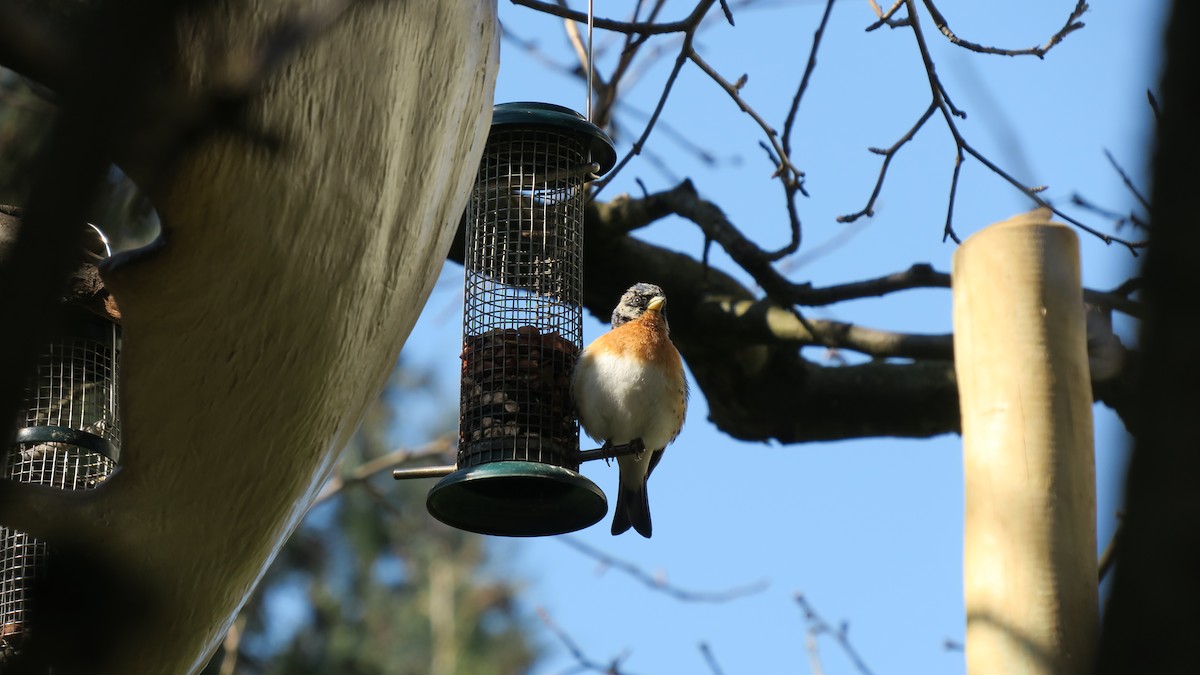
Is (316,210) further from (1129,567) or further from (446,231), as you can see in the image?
(1129,567)

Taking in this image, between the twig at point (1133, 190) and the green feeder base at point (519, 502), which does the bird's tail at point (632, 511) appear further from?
the twig at point (1133, 190)

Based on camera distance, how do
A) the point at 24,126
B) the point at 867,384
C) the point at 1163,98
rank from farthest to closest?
the point at 867,384
the point at 24,126
the point at 1163,98

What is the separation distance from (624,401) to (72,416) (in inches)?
71.2

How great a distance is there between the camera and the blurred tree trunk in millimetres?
606

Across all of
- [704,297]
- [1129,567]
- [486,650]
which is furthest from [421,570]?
[1129,567]

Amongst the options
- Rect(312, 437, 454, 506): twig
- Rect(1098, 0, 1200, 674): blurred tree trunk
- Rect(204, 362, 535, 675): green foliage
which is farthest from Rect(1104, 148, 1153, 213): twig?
Rect(204, 362, 535, 675): green foliage

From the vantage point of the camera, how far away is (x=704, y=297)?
5133mm

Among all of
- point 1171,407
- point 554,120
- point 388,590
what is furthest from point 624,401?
point 388,590

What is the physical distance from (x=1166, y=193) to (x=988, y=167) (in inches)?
133

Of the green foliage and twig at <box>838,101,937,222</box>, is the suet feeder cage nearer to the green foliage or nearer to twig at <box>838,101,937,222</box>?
twig at <box>838,101,937,222</box>

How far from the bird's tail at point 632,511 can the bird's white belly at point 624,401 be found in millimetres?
181

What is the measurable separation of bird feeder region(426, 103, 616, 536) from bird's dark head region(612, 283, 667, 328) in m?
0.31

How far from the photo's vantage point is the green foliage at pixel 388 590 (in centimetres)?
1024

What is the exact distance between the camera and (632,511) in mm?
4852
